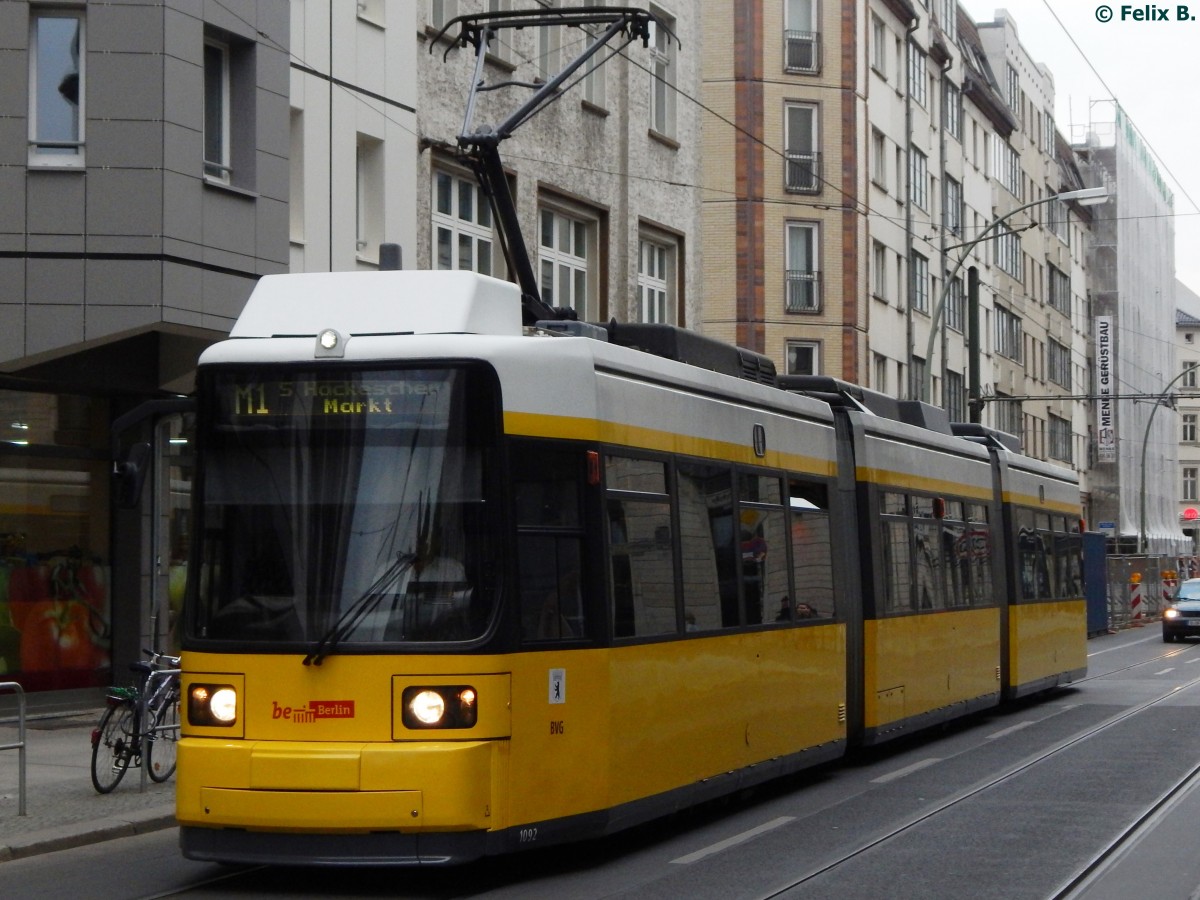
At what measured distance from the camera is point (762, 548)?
42.9ft

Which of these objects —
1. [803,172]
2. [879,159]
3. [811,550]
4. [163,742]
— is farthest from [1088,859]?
[879,159]

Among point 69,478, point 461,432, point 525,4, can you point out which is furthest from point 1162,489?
point 461,432

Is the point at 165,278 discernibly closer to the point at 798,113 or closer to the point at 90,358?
the point at 90,358

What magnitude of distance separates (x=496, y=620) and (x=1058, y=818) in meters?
4.78

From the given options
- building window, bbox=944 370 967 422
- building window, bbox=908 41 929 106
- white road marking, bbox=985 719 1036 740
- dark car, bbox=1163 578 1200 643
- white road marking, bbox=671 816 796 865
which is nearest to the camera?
white road marking, bbox=671 816 796 865

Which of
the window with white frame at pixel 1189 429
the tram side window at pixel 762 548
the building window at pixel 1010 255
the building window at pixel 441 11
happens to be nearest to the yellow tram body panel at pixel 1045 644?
the tram side window at pixel 762 548

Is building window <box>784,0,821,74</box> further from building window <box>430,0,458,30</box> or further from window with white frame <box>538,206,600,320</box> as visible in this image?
building window <box>430,0,458,30</box>

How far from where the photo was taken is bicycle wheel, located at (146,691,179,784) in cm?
1423

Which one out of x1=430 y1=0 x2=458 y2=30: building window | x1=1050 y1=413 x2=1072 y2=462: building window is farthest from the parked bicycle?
x1=1050 y1=413 x2=1072 y2=462: building window

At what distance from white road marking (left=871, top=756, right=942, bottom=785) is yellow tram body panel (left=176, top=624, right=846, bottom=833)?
15.7 feet

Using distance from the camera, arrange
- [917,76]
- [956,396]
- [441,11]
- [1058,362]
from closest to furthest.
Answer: [441,11]
[917,76]
[956,396]
[1058,362]

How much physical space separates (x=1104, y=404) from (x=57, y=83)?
71978 millimetres

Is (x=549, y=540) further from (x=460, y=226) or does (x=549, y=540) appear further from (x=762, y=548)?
(x=460, y=226)

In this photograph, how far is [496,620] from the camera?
31.1 ft
